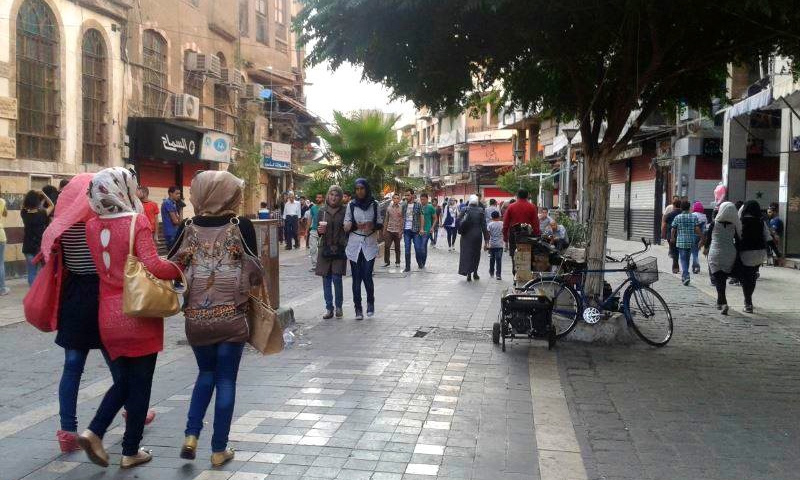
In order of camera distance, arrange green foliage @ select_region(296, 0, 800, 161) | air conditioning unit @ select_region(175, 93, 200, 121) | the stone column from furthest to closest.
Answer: air conditioning unit @ select_region(175, 93, 200, 121) → the stone column → green foliage @ select_region(296, 0, 800, 161)

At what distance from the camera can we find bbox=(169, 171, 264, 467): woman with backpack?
14.6 feet

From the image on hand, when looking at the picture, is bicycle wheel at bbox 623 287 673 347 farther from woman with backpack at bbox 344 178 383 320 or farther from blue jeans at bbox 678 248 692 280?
blue jeans at bbox 678 248 692 280

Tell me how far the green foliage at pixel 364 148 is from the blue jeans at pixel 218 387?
1894cm

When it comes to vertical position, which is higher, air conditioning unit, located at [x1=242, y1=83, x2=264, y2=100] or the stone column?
air conditioning unit, located at [x1=242, y1=83, x2=264, y2=100]

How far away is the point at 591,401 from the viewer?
621cm

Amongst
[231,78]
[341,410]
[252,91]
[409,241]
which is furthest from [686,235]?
[252,91]

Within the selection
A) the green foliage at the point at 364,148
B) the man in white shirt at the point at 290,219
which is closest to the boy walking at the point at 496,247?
the green foliage at the point at 364,148

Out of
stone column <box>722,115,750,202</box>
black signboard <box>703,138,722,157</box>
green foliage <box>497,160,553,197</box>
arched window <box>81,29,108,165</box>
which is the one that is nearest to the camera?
arched window <box>81,29,108,165</box>

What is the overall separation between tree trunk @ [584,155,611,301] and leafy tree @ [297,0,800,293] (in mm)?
12

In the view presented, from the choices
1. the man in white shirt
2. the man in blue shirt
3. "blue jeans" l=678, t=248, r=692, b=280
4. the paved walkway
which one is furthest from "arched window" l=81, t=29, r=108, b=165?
"blue jeans" l=678, t=248, r=692, b=280

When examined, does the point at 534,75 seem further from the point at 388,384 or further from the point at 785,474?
the point at 785,474

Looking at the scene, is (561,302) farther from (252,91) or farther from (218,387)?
(252,91)

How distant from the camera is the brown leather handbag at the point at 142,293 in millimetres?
4113

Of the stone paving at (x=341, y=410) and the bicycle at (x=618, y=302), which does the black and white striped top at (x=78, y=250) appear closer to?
the stone paving at (x=341, y=410)
